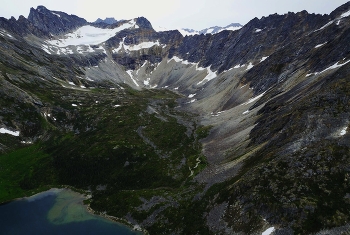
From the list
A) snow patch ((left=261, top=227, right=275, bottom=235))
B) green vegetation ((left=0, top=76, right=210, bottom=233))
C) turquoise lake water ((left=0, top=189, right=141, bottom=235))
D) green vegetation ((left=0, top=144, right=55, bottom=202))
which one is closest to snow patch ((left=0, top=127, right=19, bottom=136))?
green vegetation ((left=0, top=76, right=210, bottom=233))

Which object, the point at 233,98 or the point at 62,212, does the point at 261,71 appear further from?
the point at 62,212

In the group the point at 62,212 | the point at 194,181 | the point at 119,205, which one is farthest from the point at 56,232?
the point at 194,181

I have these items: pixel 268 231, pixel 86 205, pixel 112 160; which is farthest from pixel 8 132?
pixel 268 231

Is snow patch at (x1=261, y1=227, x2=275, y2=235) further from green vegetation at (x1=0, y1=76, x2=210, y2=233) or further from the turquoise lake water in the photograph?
the turquoise lake water

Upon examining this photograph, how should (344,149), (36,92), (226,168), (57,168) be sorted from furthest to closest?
(36,92) → (57,168) → (226,168) → (344,149)

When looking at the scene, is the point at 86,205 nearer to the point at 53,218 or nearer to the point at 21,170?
the point at 53,218

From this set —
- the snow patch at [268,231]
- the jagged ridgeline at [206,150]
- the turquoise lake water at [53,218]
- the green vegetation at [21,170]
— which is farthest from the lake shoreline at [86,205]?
the snow patch at [268,231]

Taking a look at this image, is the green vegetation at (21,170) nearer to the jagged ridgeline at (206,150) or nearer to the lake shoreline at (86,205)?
the jagged ridgeline at (206,150)

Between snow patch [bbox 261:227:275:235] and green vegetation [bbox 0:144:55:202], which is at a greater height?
green vegetation [bbox 0:144:55:202]
